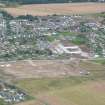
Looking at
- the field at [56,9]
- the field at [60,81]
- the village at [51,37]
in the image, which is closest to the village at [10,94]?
the field at [60,81]

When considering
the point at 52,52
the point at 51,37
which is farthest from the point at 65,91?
the point at 51,37

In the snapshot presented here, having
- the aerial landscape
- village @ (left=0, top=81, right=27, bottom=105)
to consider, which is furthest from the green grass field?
village @ (left=0, top=81, right=27, bottom=105)

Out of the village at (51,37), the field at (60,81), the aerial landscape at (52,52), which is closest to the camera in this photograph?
the field at (60,81)

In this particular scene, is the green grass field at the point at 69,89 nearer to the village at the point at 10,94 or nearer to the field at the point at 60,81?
the field at the point at 60,81

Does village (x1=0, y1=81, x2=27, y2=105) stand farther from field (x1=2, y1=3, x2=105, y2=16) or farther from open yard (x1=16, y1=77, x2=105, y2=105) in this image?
field (x1=2, y1=3, x2=105, y2=16)

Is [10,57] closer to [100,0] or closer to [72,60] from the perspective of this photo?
[72,60]

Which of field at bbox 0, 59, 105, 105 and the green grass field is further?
field at bbox 0, 59, 105, 105

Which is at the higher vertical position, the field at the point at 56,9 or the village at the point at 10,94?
the field at the point at 56,9

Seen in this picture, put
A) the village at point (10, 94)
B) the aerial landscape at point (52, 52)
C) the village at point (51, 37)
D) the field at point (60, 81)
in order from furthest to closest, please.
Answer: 1. the village at point (51, 37)
2. the aerial landscape at point (52, 52)
3. the field at point (60, 81)
4. the village at point (10, 94)
